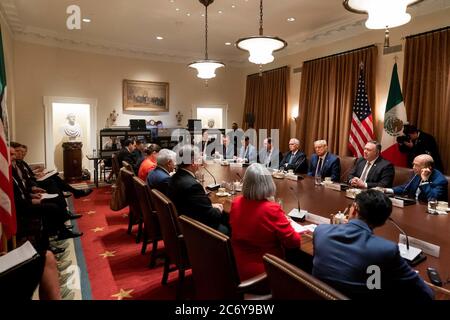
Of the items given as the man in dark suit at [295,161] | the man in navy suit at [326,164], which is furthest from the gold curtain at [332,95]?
the man in navy suit at [326,164]

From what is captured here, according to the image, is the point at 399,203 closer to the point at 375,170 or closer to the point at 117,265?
the point at 375,170

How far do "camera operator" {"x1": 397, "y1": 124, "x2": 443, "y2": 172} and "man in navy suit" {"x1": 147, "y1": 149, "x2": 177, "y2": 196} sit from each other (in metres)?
3.51

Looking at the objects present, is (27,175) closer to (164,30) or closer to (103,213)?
(103,213)

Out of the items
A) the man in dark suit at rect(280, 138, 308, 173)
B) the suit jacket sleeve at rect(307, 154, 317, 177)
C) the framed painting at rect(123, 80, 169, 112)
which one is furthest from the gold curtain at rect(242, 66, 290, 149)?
the suit jacket sleeve at rect(307, 154, 317, 177)

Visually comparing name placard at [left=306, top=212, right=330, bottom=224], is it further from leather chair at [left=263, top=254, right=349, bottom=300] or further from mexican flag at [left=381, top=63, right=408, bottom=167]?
mexican flag at [left=381, top=63, right=408, bottom=167]

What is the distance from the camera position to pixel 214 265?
1533mm

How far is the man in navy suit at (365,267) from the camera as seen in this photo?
46.3 inches

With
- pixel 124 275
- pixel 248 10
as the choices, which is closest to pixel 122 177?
pixel 124 275

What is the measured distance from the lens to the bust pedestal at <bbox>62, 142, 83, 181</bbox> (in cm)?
689

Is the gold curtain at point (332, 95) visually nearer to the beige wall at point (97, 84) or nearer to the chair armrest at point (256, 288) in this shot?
the beige wall at point (97, 84)


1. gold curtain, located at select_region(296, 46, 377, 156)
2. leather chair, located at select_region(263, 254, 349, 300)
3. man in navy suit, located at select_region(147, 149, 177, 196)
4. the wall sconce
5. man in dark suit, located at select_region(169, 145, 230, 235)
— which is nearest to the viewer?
leather chair, located at select_region(263, 254, 349, 300)

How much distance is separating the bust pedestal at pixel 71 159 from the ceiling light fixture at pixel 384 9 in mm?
6479

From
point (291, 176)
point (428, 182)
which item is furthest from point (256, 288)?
point (291, 176)
